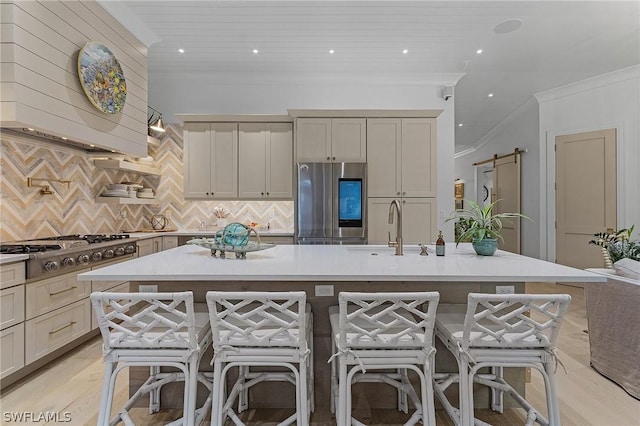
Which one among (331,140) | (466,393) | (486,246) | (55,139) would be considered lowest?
(466,393)

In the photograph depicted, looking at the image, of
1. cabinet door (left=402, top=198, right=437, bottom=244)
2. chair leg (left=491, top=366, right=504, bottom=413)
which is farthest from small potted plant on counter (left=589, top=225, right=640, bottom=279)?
cabinet door (left=402, top=198, right=437, bottom=244)

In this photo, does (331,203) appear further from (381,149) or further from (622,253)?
(622,253)

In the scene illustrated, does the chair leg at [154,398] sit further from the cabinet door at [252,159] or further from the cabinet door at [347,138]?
the cabinet door at [347,138]

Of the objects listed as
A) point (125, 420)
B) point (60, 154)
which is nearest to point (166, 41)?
point (60, 154)

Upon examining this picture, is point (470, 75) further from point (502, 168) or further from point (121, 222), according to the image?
point (121, 222)

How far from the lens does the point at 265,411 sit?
6.49ft

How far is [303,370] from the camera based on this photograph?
1494 millimetres

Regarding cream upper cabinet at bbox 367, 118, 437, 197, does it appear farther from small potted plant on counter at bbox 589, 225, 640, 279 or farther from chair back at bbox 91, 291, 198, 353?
chair back at bbox 91, 291, 198, 353

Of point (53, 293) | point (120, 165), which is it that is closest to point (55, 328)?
point (53, 293)

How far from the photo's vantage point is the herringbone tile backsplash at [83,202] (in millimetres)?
2771

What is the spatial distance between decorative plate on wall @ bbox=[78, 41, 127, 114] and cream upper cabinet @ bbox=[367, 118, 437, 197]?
2791 millimetres

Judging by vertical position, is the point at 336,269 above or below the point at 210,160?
below
